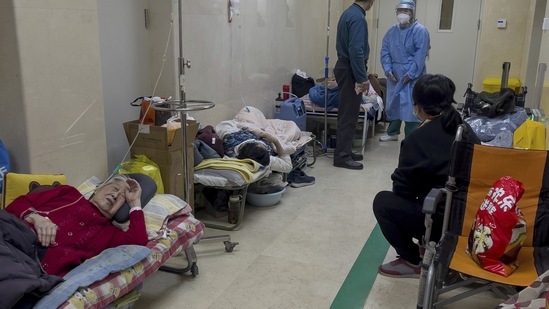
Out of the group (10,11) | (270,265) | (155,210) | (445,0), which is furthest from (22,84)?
(445,0)

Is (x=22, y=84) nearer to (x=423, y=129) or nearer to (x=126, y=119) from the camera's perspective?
(x=126, y=119)

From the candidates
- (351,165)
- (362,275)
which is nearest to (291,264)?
(362,275)

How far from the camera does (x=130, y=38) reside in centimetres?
342

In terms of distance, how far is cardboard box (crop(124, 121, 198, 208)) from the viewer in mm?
3018

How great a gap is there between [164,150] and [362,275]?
1341 millimetres

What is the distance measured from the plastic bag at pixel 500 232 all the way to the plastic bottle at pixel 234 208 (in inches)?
63.6

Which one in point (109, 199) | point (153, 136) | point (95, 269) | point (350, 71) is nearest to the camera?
point (95, 269)

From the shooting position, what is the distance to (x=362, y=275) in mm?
2832

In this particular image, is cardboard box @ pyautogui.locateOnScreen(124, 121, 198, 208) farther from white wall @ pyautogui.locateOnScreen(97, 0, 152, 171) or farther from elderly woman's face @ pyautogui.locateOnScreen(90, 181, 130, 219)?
elderly woman's face @ pyautogui.locateOnScreen(90, 181, 130, 219)

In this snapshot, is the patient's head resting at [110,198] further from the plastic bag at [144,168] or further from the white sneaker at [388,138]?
the white sneaker at [388,138]

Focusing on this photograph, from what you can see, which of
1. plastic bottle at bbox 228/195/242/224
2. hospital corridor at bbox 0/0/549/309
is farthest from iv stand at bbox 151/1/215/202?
plastic bottle at bbox 228/195/242/224

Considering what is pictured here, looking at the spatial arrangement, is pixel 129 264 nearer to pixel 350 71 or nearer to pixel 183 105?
pixel 183 105

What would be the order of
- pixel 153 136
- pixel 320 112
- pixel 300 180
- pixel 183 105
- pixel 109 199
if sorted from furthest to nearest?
pixel 320 112 → pixel 300 180 → pixel 153 136 → pixel 183 105 → pixel 109 199

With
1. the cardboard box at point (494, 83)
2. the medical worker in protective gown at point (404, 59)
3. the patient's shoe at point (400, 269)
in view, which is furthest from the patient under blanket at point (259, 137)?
the cardboard box at point (494, 83)
